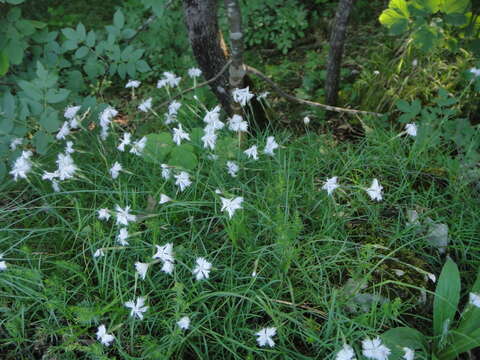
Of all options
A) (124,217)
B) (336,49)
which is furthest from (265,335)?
(336,49)

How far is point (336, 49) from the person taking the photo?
9.25 ft

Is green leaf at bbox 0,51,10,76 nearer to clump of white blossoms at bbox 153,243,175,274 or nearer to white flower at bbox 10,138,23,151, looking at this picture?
white flower at bbox 10,138,23,151

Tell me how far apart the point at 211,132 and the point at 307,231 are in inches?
25.0

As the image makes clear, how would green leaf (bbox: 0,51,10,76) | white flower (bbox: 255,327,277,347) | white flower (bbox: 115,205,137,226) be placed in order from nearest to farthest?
1. white flower (bbox: 255,327,277,347)
2. white flower (bbox: 115,205,137,226)
3. green leaf (bbox: 0,51,10,76)

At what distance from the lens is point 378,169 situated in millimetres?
2277

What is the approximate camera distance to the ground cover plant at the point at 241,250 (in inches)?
61.4

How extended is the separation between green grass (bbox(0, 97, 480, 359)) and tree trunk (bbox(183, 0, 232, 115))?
0.75 meters

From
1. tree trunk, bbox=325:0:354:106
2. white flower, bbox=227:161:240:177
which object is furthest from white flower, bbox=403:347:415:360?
tree trunk, bbox=325:0:354:106

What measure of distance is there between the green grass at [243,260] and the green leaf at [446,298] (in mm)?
87

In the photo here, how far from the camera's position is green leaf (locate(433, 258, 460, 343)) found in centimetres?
156

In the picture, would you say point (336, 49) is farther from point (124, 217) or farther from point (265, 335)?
point (265, 335)

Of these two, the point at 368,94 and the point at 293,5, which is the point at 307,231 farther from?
the point at 293,5

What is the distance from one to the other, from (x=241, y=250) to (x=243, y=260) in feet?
0.19

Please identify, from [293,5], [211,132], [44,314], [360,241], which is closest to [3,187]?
[44,314]
